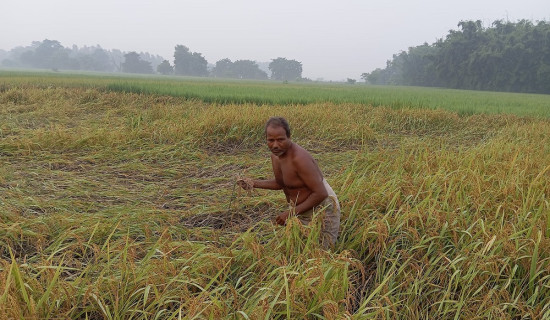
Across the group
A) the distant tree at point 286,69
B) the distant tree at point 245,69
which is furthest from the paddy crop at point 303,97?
the distant tree at point 286,69

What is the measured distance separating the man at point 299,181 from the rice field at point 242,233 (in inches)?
5.2

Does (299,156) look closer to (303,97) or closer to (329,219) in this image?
(329,219)

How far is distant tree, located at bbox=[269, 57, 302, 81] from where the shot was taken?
294 ft

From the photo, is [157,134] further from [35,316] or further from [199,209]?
[35,316]

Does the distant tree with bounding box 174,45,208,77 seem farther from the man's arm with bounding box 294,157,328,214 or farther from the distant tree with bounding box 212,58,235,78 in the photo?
the man's arm with bounding box 294,157,328,214

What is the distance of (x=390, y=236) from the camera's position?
7.14ft

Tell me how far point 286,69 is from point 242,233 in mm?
90153

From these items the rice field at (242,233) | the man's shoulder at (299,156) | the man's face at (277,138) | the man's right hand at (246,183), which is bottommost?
the rice field at (242,233)

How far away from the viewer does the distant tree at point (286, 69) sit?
3531 inches

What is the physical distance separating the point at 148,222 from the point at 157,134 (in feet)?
9.86

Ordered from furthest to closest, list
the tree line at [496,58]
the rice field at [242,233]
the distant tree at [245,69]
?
1. the distant tree at [245,69]
2. the tree line at [496,58]
3. the rice field at [242,233]

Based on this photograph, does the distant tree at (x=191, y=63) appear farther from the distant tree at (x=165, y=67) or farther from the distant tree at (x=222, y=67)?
the distant tree at (x=222, y=67)

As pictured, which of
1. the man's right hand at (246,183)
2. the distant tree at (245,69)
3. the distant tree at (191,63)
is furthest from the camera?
the distant tree at (245,69)

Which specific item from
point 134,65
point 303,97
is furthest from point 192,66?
point 303,97
